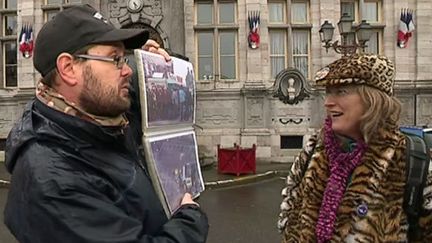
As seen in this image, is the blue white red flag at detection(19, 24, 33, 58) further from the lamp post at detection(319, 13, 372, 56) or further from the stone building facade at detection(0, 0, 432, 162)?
the lamp post at detection(319, 13, 372, 56)

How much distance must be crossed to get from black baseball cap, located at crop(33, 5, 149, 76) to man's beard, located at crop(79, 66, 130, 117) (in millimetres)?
97

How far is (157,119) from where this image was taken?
187cm

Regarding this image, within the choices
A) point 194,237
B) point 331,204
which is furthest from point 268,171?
point 194,237

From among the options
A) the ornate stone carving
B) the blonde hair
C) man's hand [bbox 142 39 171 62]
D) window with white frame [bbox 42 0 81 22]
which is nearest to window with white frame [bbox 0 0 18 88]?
window with white frame [bbox 42 0 81 22]

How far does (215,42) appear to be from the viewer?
628 inches

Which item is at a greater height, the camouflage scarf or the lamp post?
the lamp post

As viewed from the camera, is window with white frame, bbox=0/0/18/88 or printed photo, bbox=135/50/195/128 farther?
window with white frame, bbox=0/0/18/88

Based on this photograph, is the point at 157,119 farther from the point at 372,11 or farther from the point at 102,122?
the point at 372,11

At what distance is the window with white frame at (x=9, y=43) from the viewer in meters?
17.5

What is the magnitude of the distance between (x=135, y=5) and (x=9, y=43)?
5.07 meters

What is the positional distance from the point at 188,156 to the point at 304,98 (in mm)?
13906

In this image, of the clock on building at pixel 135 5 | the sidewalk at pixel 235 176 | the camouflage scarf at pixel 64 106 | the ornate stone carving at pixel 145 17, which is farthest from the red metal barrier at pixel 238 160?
the camouflage scarf at pixel 64 106

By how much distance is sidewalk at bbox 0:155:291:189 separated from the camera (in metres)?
12.3

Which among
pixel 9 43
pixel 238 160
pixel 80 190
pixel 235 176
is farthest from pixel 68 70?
pixel 9 43
